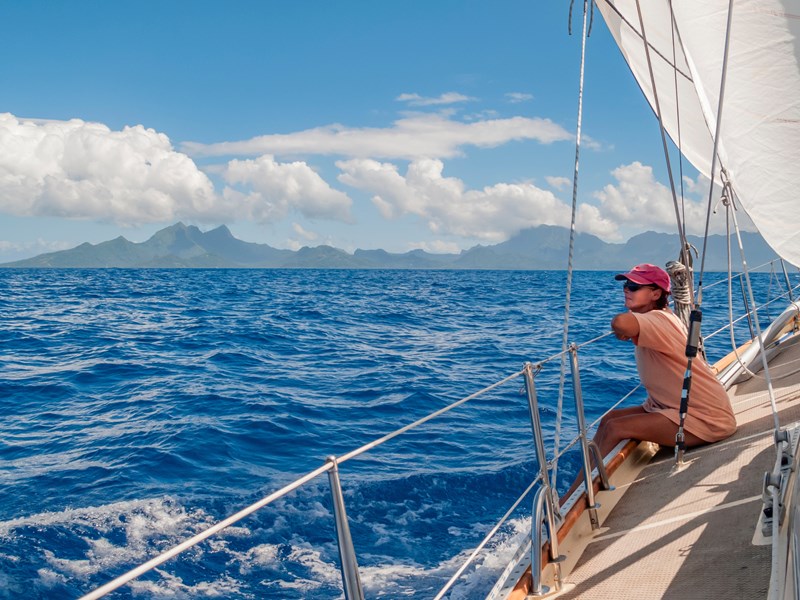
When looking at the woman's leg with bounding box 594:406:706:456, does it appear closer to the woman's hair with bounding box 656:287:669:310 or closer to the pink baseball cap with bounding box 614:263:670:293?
the woman's hair with bounding box 656:287:669:310

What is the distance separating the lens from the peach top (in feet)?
12.2

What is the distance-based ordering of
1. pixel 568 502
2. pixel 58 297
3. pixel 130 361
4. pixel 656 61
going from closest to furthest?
pixel 568 502
pixel 656 61
pixel 130 361
pixel 58 297

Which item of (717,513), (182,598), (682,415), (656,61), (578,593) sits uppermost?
(656,61)

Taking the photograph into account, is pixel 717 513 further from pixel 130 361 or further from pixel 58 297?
pixel 58 297

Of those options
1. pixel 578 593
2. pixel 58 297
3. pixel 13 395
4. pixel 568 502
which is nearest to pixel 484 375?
pixel 13 395

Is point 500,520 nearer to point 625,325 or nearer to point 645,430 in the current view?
point 625,325

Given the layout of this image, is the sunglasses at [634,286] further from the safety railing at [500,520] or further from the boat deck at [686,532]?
the boat deck at [686,532]

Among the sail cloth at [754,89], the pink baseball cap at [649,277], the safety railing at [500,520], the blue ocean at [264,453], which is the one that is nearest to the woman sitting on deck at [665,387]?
the pink baseball cap at [649,277]

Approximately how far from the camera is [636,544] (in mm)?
2932

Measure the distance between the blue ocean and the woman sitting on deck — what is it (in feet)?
3.58

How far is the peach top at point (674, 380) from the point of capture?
3729 mm

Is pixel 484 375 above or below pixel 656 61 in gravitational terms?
below

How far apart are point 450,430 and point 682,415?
15.6ft

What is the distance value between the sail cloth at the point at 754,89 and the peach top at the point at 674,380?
1287mm
